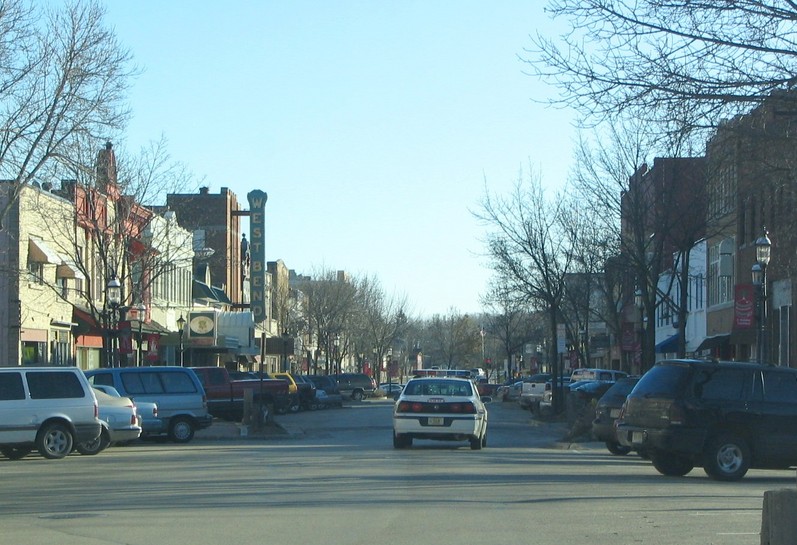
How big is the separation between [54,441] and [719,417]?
12321 mm

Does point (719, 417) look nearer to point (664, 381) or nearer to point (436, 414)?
point (664, 381)

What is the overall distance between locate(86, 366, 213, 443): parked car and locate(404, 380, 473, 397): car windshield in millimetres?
6589

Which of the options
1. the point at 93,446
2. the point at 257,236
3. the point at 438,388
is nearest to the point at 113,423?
the point at 93,446

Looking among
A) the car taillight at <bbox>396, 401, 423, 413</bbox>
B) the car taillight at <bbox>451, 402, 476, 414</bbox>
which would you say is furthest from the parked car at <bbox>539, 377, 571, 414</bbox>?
the car taillight at <bbox>396, 401, 423, 413</bbox>

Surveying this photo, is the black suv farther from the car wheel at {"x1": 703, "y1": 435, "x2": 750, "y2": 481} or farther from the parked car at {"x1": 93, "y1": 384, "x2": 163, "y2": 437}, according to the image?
the parked car at {"x1": 93, "y1": 384, "x2": 163, "y2": 437}

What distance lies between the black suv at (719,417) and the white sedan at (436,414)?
5.62 m

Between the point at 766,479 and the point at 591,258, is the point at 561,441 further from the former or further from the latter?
the point at 591,258

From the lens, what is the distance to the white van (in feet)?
72.4

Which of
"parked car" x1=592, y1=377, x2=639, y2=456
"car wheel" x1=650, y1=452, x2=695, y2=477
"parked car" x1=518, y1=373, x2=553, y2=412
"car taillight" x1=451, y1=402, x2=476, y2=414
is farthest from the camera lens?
"parked car" x1=518, y1=373, x2=553, y2=412

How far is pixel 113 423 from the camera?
2431cm

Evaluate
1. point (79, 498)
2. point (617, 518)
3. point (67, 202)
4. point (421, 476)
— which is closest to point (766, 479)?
point (421, 476)

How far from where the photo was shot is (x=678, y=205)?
34906 mm

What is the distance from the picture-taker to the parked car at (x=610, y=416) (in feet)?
79.5

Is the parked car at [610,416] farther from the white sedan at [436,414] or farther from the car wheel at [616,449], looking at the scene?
the white sedan at [436,414]
